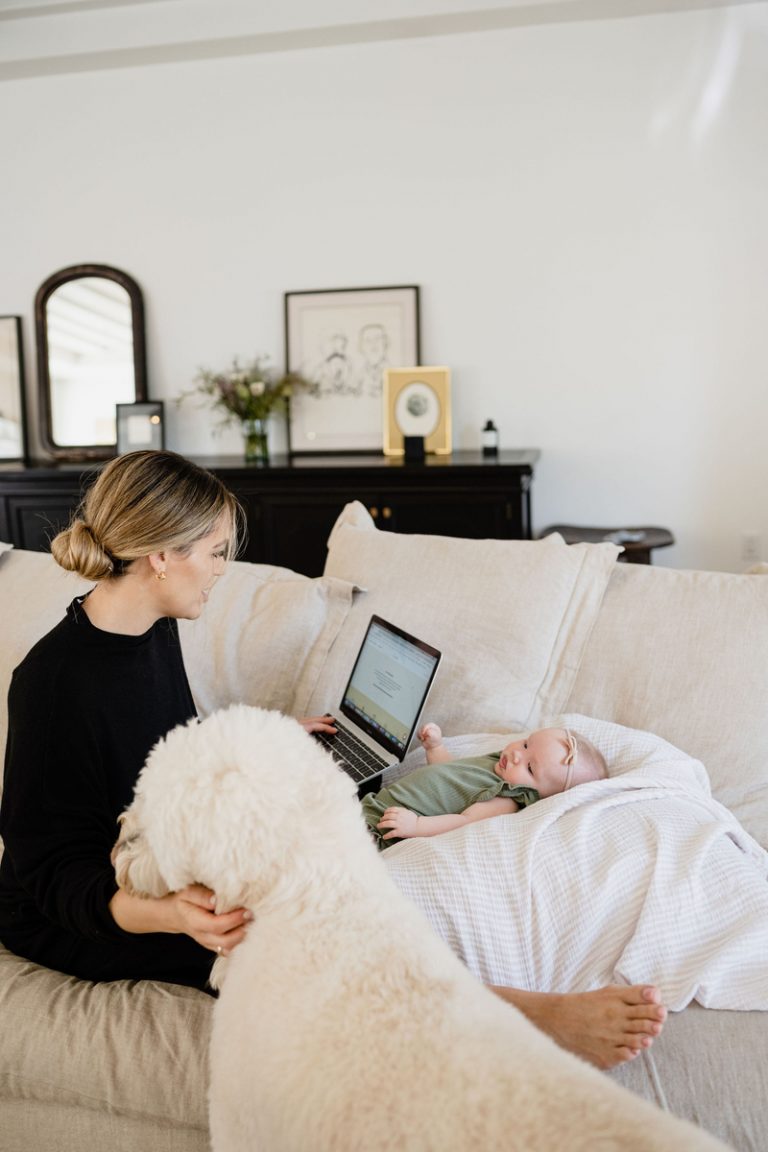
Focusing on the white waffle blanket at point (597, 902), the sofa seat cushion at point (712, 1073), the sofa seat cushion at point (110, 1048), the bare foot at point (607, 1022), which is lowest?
the sofa seat cushion at point (110, 1048)

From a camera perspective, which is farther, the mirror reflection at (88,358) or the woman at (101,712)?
the mirror reflection at (88,358)

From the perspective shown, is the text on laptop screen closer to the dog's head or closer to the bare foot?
the bare foot

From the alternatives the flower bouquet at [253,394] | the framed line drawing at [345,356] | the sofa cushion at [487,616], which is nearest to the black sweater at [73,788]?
the sofa cushion at [487,616]

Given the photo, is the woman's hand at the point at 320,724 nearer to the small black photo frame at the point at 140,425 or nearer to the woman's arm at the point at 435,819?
the woman's arm at the point at 435,819

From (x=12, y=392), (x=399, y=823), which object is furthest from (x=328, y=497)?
(x=399, y=823)

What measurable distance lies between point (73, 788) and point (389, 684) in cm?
68

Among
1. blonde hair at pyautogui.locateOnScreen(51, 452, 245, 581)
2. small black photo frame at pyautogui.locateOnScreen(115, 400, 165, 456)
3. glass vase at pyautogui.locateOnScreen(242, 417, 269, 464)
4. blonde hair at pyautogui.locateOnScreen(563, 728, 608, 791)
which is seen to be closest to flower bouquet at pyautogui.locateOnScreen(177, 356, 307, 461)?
glass vase at pyautogui.locateOnScreen(242, 417, 269, 464)

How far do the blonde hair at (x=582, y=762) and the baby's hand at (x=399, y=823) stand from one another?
265mm

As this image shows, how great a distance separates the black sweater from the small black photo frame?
114 inches

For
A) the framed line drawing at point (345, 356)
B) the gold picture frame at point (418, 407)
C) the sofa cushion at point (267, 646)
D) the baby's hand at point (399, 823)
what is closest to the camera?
the baby's hand at point (399, 823)

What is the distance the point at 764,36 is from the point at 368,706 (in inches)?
125

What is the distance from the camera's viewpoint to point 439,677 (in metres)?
1.99

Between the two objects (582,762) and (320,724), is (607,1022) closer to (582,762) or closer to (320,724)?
(582,762)

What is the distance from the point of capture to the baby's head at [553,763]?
63.6 inches
